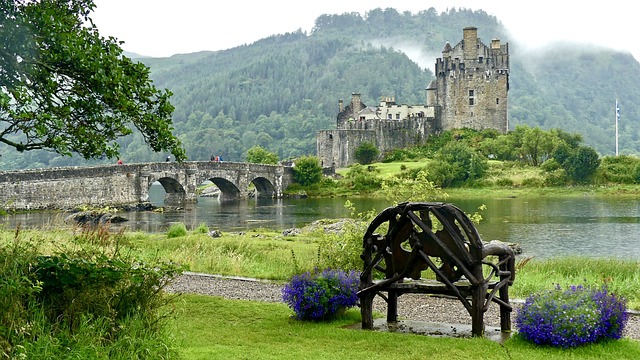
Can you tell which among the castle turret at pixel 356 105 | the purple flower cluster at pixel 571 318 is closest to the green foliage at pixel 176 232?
the purple flower cluster at pixel 571 318

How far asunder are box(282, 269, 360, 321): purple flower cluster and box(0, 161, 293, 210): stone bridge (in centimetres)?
3658

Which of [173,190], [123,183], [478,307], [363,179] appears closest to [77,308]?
[478,307]

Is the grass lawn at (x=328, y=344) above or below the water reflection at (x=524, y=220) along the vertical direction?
above

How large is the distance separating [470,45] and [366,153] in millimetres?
16916

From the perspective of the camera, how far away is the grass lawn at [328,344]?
856 cm

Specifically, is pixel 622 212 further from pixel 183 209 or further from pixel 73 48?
pixel 73 48

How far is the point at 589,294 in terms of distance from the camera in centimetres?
907

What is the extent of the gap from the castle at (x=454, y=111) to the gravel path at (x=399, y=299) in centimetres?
6772

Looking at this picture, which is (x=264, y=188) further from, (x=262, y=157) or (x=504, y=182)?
(x=504, y=182)

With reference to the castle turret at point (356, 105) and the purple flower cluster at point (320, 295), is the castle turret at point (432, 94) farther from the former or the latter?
the purple flower cluster at point (320, 295)

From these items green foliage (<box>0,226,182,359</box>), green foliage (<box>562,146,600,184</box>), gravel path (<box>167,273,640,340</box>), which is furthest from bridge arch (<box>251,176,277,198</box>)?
green foliage (<box>0,226,182,359</box>)

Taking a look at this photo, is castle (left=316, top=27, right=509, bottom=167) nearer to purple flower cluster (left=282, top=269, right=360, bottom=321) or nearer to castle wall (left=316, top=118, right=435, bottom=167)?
castle wall (left=316, top=118, right=435, bottom=167)

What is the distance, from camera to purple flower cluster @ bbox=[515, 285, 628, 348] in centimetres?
871

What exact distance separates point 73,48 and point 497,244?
572 centimetres
